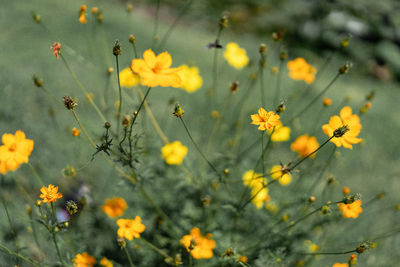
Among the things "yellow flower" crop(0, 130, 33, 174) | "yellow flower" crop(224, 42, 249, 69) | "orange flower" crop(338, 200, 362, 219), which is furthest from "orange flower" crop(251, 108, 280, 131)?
"yellow flower" crop(224, 42, 249, 69)

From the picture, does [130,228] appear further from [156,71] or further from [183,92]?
[183,92]

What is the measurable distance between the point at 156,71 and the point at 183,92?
1.49 metres

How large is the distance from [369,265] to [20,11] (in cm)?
307

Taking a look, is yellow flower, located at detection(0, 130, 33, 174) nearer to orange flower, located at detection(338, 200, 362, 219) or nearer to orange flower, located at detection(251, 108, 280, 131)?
orange flower, located at detection(251, 108, 280, 131)

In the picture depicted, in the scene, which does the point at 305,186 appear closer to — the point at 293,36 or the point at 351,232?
the point at 351,232

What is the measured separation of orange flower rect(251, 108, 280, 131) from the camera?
89 cm

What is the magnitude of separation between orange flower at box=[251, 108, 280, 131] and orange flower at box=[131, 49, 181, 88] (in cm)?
23

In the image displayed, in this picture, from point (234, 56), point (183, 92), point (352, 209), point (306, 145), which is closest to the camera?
point (352, 209)

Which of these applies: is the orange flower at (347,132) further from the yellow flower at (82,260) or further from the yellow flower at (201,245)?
the yellow flower at (82,260)

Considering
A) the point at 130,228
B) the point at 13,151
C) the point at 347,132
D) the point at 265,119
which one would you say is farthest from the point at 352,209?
the point at 13,151

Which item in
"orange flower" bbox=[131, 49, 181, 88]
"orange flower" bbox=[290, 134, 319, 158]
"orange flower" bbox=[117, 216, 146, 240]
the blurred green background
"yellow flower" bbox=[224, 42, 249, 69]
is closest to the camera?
"orange flower" bbox=[131, 49, 181, 88]

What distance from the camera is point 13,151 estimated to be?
94 centimetres

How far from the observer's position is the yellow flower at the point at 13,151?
2.94ft

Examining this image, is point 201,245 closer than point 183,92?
Yes
